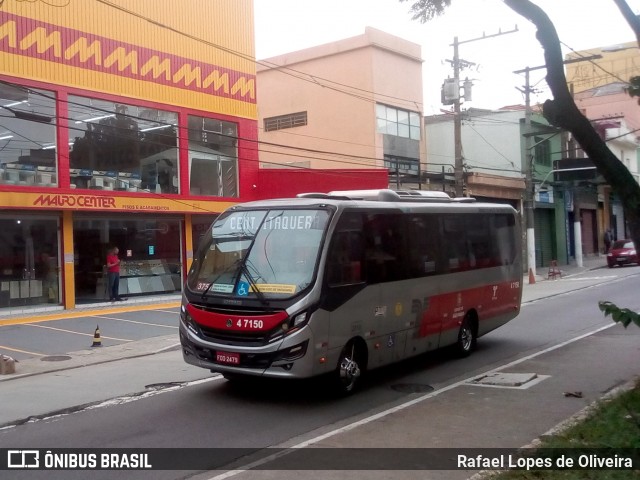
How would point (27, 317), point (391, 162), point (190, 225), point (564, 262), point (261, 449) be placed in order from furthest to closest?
point (564, 262) < point (391, 162) < point (190, 225) < point (27, 317) < point (261, 449)

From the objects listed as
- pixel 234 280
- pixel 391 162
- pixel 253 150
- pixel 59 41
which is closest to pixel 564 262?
pixel 391 162

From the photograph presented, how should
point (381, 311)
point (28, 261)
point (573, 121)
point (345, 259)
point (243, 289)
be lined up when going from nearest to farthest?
point (573, 121) → point (243, 289) → point (345, 259) → point (381, 311) → point (28, 261)

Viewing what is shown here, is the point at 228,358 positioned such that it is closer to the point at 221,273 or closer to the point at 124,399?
the point at 221,273

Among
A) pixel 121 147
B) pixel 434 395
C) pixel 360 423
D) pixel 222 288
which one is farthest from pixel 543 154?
pixel 360 423

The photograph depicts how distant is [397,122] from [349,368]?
2889cm

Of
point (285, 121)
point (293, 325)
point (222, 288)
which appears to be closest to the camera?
point (293, 325)

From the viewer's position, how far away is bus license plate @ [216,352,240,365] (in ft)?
28.6

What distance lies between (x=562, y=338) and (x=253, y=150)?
15.4 metres

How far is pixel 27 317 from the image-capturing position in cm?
1936

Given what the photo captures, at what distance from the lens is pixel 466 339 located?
1273 centimetres

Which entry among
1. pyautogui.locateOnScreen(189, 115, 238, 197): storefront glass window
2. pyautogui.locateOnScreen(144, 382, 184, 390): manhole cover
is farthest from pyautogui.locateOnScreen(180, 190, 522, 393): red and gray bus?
pyautogui.locateOnScreen(189, 115, 238, 197): storefront glass window

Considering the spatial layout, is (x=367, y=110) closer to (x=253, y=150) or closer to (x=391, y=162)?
(x=391, y=162)

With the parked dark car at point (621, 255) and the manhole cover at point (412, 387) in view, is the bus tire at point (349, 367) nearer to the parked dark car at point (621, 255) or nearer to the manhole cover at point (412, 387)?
the manhole cover at point (412, 387)

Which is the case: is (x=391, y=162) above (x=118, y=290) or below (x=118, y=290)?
above
